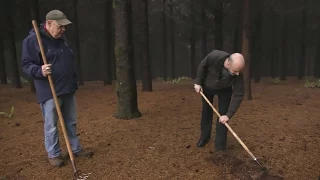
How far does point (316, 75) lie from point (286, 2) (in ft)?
17.2

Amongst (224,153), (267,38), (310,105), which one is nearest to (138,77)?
(267,38)

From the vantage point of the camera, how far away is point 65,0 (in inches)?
665

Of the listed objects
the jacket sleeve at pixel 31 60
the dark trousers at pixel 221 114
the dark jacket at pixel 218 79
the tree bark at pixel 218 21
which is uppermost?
the tree bark at pixel 218 21

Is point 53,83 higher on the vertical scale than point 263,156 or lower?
higher

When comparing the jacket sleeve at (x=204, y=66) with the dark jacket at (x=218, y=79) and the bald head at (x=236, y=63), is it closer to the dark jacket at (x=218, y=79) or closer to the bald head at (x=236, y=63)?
the dark jacket at (x=218, y=79)

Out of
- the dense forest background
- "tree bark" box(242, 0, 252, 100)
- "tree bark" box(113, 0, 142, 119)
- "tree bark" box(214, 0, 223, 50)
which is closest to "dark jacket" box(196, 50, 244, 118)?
"tree bark" box(113, 0, 142, 119)

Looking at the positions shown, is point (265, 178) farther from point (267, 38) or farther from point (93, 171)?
point (267, 38)

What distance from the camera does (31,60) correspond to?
4484 millimetres

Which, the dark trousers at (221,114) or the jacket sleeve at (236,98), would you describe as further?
the dark trousers at (221,114)

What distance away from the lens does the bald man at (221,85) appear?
4832 mm

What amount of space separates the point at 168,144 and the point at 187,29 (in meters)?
15.3

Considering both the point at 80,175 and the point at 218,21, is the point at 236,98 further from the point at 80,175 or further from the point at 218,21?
the point at 218,21

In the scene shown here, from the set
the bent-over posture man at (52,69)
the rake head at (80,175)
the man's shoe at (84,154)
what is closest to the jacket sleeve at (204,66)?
the bent-over posture man at (52,69)

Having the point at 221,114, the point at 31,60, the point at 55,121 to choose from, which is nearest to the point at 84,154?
the point at 55,121
